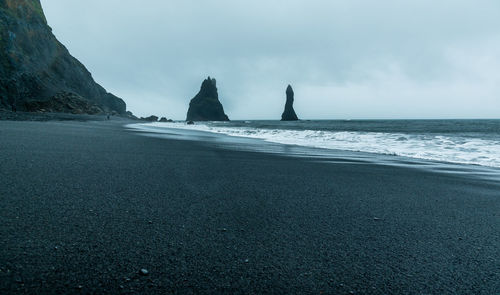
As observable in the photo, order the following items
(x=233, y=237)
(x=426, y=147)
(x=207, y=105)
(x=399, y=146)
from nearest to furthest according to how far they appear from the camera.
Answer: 1. (x=233, y=237)
2. (x=426, y=147)
3. (x=399, y=146)
4. (x=207, y=105)

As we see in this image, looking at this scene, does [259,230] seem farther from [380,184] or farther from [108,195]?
[380,184]

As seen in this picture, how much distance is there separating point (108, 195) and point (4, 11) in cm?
6439

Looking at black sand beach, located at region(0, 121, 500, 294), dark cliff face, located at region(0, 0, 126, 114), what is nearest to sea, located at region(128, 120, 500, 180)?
black sand beach, located at region(0, 121, 500, 294)

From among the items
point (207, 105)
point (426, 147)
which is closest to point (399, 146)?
point (426, 147)

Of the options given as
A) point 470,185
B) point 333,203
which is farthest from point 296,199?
point 470,185

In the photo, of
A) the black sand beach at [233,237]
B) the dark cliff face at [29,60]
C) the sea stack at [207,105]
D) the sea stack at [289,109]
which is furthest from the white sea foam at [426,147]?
the sea stack at [207,105]

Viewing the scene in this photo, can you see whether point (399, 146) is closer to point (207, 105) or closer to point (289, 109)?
point (289, 109)

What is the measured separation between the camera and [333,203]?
10.5 ft

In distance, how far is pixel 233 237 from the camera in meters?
2.09

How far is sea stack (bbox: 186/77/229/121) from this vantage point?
5285 inches

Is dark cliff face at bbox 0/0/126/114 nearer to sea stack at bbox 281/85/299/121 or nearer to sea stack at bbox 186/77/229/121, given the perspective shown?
sea stack at bbox 186/77/229/121

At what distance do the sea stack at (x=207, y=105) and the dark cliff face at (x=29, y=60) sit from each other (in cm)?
7011

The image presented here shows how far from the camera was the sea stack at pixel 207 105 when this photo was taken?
440ft

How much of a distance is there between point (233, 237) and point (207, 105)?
136 meters
